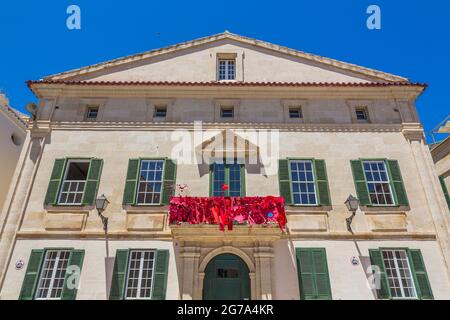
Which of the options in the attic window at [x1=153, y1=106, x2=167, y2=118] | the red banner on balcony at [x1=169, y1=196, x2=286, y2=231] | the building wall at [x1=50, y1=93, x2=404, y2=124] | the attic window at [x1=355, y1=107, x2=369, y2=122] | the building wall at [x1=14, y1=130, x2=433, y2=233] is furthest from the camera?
the attic window at [x1=153, y1=106, x2=167, y2=118]

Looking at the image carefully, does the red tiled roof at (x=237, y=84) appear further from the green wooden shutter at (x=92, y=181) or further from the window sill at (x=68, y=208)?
the window sill at (x=68, y=208)

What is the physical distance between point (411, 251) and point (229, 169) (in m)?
7.15

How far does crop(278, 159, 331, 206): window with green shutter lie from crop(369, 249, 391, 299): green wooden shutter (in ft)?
7.45

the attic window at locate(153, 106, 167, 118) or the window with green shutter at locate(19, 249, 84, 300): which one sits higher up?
the attic window at locate(153, 106, 167, 118)

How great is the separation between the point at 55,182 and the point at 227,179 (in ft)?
21.9

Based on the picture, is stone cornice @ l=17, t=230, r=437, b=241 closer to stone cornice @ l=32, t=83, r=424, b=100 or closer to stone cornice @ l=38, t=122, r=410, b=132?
stone cornice @ l=38, t=122, r=410, b=132

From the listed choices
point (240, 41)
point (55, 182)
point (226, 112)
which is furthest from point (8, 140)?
point (240, 41)

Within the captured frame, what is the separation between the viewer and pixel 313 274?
37.4ft

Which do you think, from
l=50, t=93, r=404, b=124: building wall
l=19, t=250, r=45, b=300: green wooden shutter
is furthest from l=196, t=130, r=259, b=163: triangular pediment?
l=19, t=250, r=45, b=300: green wooden shutter

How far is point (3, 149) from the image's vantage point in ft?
52.5

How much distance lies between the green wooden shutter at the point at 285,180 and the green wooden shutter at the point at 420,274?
4.55m

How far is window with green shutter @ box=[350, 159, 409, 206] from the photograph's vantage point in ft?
41.5

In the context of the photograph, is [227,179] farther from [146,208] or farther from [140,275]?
[140,275]
